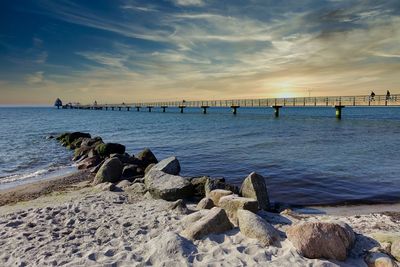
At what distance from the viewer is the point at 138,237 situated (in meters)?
5.99

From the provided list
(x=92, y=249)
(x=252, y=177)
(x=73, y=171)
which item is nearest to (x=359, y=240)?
(x=252, y=177)

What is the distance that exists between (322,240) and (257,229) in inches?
44.4

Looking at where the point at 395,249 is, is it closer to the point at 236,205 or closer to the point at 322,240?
the point at 322,240

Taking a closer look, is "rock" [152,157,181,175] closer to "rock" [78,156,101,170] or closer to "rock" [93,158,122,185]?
"rock" [93,158,122,185]

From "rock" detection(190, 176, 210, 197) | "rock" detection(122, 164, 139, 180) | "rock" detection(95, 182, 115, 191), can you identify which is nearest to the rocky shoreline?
"rock" detection(190, 176, 210, 197)

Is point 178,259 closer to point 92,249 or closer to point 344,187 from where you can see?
point 92,249

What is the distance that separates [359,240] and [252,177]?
10.3ft

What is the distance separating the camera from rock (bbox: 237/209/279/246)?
5500 millimetres

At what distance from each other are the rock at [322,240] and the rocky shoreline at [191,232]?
2 centimetres

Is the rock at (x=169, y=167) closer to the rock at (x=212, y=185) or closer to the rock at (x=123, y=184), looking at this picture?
the rock at (x=123, y=184)

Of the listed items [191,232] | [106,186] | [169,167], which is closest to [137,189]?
[106,186]

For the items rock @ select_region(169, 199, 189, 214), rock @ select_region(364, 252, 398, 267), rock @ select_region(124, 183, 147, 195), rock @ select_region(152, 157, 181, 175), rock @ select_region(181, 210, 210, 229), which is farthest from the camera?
rock @ select_region(152, 157, 181, 175)

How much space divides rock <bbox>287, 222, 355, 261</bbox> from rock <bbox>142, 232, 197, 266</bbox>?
1.77 meters

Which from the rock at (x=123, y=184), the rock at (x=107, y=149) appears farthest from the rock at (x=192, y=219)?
the rock at (x=107, y=149)
